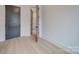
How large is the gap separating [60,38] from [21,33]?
4.87 metres

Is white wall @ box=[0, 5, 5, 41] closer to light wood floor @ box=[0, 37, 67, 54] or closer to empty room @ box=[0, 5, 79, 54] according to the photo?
empty room @ box=[0, 5, 79, 54]

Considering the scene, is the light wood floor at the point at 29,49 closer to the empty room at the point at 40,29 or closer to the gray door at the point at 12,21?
the empty room at the point at 40,29

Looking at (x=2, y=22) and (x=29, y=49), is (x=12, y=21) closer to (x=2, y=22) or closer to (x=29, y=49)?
(x=2, y=22)

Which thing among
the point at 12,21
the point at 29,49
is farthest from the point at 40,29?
the point at 29,49

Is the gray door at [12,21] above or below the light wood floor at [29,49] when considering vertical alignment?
above

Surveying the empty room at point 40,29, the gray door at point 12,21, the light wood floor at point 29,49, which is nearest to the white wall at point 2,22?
the empty room at point 40,29

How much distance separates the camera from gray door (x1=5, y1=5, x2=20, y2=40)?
6883 millimetres

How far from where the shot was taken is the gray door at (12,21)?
22.6 feet

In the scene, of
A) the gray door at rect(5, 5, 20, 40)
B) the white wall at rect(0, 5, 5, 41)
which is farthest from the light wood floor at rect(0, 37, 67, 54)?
the gray door at rect(5, 5, 20, 40)

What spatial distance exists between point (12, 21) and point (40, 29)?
1911 millimetres

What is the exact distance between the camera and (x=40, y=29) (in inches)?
319

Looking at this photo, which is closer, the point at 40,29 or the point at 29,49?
the point at 29,49

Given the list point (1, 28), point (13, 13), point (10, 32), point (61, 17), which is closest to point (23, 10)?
point (13, 13)

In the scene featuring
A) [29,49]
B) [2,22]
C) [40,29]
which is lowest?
[29,49]
